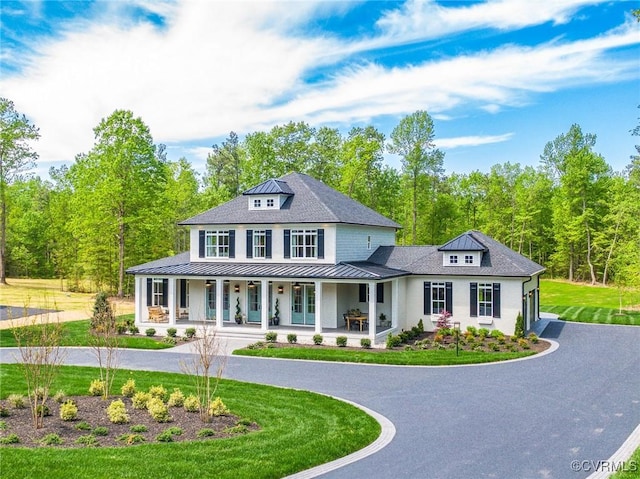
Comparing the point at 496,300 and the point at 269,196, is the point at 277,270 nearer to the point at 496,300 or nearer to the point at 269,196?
the point at 269,196

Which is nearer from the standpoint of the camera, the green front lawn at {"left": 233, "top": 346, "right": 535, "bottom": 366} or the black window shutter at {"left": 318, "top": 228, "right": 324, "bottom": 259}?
the green front lawn at {"left": 233, "top": 346, "right": 535, "bottom": 366}

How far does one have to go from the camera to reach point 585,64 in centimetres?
2020

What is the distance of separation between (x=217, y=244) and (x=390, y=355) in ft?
40.2

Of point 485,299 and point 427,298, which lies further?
point 427,298

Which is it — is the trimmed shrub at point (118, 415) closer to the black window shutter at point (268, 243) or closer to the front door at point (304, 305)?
the front door at point (304, 305)

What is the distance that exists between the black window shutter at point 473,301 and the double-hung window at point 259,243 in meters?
10.2

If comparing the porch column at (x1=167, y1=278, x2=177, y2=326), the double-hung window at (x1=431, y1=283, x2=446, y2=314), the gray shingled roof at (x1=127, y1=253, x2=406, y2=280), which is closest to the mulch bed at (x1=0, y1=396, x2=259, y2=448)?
the gray shingled roof at (x1=127, y1=253, x2=406, y2=280)

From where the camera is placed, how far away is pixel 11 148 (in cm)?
4797

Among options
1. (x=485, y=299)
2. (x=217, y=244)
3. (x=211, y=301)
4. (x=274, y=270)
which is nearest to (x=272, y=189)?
(x=217, y=244)

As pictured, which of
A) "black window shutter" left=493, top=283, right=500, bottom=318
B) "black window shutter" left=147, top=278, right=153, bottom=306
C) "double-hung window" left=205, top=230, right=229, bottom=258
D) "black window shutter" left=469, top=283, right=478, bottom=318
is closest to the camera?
"black window shutter" left=493, top=283, right=500, bottom=318

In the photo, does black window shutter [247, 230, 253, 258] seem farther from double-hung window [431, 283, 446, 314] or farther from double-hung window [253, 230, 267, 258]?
double-hung window [431, 283, 446, 314]

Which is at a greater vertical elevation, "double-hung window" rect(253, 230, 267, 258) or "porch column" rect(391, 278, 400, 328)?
"double-hung window" rect(253, 230, 267, 258)

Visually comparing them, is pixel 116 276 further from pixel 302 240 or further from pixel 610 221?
pixel 610 221

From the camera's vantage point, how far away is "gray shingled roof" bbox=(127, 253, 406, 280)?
25.1m
